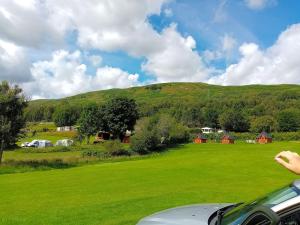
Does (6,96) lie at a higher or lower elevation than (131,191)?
higher

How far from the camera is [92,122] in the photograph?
96750 mm

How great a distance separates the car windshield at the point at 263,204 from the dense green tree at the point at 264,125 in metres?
124

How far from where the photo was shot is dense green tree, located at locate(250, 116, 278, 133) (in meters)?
126

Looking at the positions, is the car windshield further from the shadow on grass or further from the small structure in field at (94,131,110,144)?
the small structure in field at (94,131,110,144)

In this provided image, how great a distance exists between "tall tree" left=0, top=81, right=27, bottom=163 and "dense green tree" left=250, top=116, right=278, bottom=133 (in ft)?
292

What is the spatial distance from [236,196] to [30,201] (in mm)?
8668

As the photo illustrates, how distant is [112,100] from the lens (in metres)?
91.4

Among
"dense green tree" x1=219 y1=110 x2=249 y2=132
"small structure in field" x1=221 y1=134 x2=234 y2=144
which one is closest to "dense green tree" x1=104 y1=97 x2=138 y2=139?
"small structure in field" x1=221 y1=134 x2=234 y2=144

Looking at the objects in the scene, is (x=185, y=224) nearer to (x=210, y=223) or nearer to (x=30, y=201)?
(x=210, y=223)

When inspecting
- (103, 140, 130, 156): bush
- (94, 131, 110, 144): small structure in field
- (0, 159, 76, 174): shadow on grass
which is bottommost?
(0, 159, 76, 174): shadow on grass

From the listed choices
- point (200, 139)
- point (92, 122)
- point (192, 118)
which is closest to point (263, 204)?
point (200, 139)

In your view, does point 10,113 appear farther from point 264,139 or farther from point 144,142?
point 264,139

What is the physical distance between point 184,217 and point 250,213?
1.06 metres

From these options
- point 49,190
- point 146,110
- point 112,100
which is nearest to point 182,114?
point 146,110
